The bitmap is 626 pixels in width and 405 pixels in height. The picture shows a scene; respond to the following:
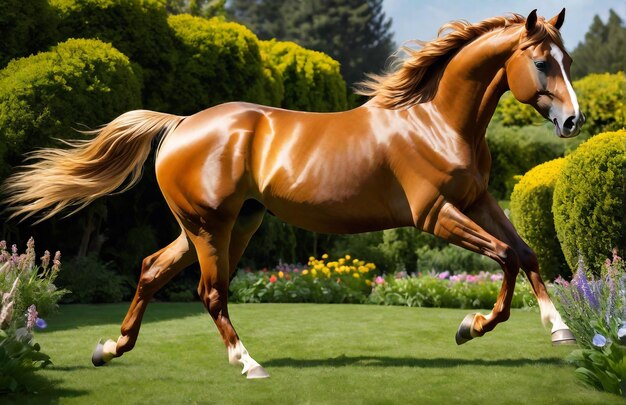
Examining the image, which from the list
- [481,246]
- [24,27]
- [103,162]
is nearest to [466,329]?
[481,246]

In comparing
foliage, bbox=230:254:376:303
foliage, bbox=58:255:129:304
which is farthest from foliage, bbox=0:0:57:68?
foliage, bbox=230:254:376:303

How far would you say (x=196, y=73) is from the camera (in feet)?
44.4

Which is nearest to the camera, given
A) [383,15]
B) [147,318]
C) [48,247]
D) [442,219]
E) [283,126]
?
[442,219]

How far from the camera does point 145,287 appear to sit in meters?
6.41

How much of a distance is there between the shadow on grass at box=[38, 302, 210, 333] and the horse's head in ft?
18.6

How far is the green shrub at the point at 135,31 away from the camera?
41.0 ft

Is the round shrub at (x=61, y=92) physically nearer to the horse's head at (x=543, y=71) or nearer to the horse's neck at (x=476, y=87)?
the horse's neck at (x=476, y=87)

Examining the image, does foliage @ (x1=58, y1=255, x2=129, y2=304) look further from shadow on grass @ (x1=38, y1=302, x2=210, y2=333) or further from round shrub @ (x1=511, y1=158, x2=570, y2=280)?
round shrub @ (x1=511, y1=158, x2=570, y2=280)

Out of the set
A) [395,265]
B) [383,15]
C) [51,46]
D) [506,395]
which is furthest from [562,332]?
[383,15]

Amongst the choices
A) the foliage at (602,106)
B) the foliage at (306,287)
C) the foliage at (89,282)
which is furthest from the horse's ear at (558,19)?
the foliage at (602,106)

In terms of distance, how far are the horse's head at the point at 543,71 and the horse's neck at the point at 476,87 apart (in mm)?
222

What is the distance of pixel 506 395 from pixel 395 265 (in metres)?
10.4

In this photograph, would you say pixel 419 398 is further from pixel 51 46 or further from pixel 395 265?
pixel 395 265

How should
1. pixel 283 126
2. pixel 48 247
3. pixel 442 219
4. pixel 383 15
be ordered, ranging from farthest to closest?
pixel 383 15, pixel 48 247, pixel 283 126, pixel 442 219
